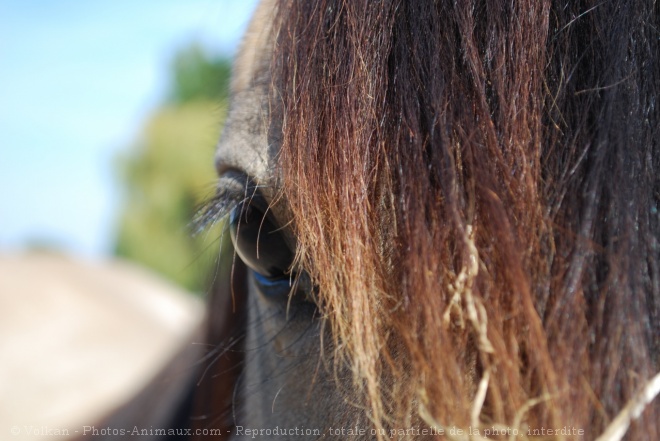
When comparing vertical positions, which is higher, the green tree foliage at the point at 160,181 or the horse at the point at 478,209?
the horse at the point at 478,209

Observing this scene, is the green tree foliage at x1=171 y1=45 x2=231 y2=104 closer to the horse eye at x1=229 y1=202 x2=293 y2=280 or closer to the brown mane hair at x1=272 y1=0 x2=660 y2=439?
the horse eye at x1=229 y1=202 x2=293 y2=280

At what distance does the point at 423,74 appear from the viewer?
675 mm

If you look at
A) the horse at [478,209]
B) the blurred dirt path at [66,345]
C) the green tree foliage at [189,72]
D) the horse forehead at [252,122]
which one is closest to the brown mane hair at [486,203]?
the horse at [478,209]

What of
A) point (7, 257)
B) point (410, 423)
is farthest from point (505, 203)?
point (7, 257)

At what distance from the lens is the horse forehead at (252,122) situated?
857 millimetres

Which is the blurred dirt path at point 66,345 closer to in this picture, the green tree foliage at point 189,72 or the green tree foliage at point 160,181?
the green tree foliage at point 160,181

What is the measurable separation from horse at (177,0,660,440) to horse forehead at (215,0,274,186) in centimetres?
4

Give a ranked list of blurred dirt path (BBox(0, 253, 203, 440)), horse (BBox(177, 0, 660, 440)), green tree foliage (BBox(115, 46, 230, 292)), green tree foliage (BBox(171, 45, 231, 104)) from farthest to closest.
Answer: green tree foliage (BBox(171, 45, 231, 104)) → green tree foliage (BBox(115, 46, 230, 292)) → blurred dirt path (BBox(0, 253, 203, 440)) → horse (BBox(177, 0, 660, 440))

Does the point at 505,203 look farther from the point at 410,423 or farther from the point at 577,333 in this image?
the point at 410,423

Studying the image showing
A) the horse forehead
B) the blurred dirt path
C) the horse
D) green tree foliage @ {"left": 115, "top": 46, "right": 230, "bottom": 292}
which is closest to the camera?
the horse

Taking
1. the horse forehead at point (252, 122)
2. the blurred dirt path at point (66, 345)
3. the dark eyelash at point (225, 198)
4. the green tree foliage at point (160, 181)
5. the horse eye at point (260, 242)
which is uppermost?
the horse forehead at point (252, 122)

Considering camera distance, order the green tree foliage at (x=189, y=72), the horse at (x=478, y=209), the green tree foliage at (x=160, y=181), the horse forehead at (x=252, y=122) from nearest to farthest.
A: the horse at (x=478, y=209), the horse forehead at (x=252, y=122), the green tree foliage at (x=160, y=181), the green tree foliage at (x=189, y=72)

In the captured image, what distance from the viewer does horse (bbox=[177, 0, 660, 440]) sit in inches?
21.7

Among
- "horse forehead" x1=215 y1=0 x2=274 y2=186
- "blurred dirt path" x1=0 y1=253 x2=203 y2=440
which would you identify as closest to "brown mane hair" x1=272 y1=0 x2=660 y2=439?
"horse forehead" x1=215 y1=0 x2=274 y2=186
